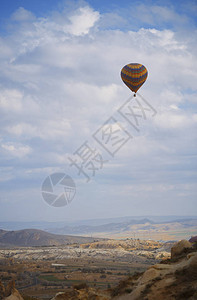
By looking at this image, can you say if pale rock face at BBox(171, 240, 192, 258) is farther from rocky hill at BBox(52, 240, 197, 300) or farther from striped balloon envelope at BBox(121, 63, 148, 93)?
striped balloon envelope at BBox(121, 63, 148, 93)

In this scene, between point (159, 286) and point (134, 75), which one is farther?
point (134, 75)

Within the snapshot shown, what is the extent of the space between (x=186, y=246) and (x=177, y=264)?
5055mm

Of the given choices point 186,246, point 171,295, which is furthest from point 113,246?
point 171,295

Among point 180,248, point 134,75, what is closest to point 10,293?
point 180,248

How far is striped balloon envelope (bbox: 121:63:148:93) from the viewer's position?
61375 millimetres

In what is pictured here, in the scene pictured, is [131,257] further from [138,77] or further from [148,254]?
[138,77]

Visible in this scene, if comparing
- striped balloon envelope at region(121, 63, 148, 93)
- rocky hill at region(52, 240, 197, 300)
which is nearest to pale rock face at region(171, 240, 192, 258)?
rocky hill at region(52, 240, 197, 300)

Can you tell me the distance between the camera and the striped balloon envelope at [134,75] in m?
61.4

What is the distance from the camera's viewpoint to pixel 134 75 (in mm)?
61344

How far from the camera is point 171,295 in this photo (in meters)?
20.1

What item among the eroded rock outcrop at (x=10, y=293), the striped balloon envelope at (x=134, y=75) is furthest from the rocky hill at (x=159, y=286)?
the striped balloon envelope at (x=134, y=75)

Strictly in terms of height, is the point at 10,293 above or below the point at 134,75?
below

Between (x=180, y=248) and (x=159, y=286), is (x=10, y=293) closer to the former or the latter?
(x=159, y=286)

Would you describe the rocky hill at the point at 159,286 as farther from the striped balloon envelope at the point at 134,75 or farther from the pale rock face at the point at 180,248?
the striped balloon envelope at the point at 134,75
